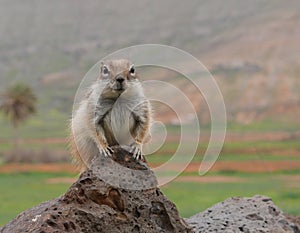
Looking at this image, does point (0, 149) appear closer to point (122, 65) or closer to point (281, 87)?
point (281, 87)

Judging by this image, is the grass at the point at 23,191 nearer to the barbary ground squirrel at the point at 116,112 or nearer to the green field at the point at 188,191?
the green field at the point at 188,191

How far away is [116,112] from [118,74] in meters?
0.48

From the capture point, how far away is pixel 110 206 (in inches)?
313

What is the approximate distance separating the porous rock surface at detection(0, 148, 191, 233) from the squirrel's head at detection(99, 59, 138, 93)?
0.69m

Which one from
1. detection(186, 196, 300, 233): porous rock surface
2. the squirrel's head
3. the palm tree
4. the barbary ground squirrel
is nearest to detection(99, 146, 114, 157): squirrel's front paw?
the barbary ground squirrel

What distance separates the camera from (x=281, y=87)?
524 ft

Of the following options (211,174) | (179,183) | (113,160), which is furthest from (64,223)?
(211,174)

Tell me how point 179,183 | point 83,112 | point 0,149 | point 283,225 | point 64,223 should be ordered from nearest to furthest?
point 64,223, point 83,112, point 283,225, point 179,183, point 0,149

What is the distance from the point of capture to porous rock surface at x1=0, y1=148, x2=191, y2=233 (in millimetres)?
7637

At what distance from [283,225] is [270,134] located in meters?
119

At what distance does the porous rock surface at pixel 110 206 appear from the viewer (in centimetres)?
764

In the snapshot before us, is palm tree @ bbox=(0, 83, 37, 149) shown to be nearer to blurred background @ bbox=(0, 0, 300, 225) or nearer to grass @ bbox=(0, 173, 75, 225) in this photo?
blurred background @ bbox=(0, 0, 300, 225)

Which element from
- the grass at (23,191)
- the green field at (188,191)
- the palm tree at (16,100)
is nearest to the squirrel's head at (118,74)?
the grass at (23,191)

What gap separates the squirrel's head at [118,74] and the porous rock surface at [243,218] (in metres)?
2.10
